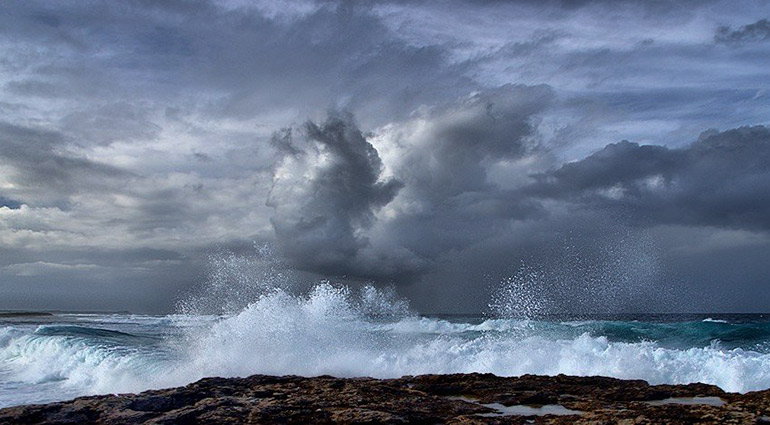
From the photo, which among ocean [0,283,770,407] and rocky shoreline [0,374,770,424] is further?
ocean [0,283,770,407]

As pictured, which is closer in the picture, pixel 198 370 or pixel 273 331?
A: pixel 198 370

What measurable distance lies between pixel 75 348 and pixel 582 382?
19807 millimetres

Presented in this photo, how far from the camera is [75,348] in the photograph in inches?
889

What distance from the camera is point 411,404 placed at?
372 inches

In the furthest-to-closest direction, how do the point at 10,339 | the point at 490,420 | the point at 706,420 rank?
the point at 10,339 < the point at 490,420 < the point at 706,420

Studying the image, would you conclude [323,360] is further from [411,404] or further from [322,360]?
[411,404]

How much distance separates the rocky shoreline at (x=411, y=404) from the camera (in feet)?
27.2

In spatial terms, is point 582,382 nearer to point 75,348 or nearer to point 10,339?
point 75,348

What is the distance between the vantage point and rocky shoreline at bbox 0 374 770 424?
8.28m

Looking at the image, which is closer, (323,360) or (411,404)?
(411,404)

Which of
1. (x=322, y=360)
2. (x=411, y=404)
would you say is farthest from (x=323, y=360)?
(x=411, y=404)

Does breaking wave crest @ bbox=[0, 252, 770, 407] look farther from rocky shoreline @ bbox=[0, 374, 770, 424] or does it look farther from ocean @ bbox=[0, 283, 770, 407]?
rocky shoreline @ bbox=[0, 374, 770, 424]

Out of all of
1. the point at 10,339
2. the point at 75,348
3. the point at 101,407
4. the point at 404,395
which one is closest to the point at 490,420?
the point at 404,395

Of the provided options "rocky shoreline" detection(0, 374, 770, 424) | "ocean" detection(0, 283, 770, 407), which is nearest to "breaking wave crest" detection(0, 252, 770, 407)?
"ocean" detection(0, 283, 770, 407)
